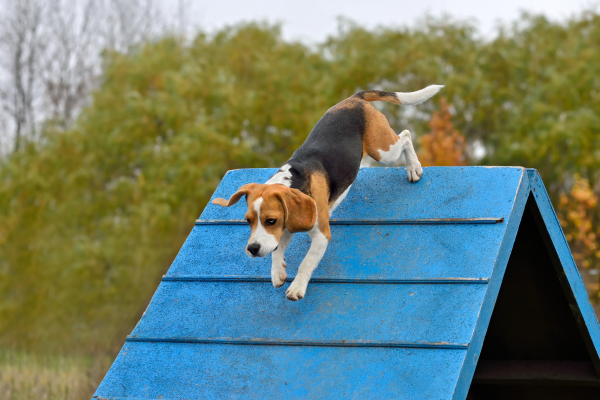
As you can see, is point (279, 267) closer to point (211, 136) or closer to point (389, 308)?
point (389, 308)

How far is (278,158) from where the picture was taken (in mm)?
11648

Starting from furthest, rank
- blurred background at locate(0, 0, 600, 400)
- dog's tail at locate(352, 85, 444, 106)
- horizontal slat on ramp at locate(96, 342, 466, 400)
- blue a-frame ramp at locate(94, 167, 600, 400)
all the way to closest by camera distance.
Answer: blurred background at locate(0, 0, 600, 400) → dog's tail at locate(352, 85, 444, 106) → blue a-frame ramp at locate(94, 167, 600, 400) → horizontal slat on ramp at locate(96, 342, 466, 400)

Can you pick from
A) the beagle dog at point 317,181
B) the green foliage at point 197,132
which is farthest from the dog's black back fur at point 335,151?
the green foliage at point 197,132

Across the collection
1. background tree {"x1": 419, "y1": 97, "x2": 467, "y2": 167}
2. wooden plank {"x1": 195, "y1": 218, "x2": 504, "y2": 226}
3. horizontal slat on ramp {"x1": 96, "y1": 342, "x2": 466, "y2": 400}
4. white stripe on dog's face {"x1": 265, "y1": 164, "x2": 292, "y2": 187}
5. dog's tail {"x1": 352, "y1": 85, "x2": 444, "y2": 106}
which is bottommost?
background tree {"x1": 419, "y1": 97, "x2": 467, "y2": 167}

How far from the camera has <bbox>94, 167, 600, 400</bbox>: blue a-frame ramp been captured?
281 centimetres

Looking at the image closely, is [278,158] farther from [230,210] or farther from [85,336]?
[230,210]

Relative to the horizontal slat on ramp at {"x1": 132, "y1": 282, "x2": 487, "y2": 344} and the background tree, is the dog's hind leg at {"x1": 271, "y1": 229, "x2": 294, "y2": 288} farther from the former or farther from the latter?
the background tree

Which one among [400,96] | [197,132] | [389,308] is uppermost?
[400,96]

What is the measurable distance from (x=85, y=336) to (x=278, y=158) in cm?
422

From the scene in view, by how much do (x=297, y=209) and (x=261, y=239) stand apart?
0.25 m

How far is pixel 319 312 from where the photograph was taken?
3.14 meters

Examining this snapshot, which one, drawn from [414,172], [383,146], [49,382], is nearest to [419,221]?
[414,172]

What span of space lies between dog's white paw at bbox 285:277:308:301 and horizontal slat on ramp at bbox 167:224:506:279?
0.66 ft

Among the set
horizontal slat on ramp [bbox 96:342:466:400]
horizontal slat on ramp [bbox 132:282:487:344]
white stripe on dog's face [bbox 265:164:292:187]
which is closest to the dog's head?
white stripe on dog's face [bbox 265:164:292:187]
